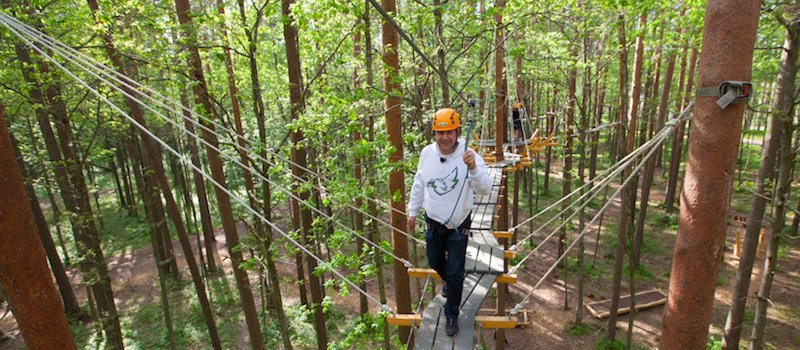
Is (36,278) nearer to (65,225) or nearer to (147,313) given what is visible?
(147,313)

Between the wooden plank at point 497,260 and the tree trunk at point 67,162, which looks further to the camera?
the tree trunk at point 67,162

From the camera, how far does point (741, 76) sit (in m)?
1.68

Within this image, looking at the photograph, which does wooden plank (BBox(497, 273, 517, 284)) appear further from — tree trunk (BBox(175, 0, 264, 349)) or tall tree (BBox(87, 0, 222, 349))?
tall tree (BBox(87, 0, 222, 349))

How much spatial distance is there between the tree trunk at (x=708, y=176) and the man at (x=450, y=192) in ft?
3.73

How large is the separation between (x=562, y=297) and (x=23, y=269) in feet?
38.0

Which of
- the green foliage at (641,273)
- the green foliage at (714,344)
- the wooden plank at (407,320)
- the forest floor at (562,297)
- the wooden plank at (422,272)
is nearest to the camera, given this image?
the wooden plank at (407,320)

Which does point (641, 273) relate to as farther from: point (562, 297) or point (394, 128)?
point (394, 128)

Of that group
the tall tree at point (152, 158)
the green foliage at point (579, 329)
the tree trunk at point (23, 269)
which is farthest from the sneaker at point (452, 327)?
the green foliage at point (579, 329)

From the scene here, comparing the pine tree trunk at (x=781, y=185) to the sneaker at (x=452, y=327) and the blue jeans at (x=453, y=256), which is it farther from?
the sneaker at (x=452, y=327)

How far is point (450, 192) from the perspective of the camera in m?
2.75

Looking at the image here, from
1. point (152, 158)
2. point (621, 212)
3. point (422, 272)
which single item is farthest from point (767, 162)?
point (152, 158)

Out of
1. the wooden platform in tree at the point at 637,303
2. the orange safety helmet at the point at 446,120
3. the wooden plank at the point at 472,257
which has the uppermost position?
the orange safety helmet at the point at 446,120

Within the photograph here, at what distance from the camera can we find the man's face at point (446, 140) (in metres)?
2.65

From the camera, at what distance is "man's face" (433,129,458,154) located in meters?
2.65
